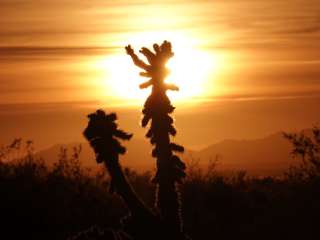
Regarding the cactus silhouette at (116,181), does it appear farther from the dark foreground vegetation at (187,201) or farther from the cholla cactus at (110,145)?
the dark foreground vegetation at (187,201)

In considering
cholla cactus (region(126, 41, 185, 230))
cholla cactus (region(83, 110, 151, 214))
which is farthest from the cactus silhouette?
cholla cactus (region(126, 41, 185, 230))

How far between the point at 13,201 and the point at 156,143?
7833mm

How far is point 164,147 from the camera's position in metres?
5.82

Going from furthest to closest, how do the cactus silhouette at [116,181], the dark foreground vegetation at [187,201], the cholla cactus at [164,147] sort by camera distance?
1. the dark foreground vegetation at [187,201]
2. the cholla cactus at [164,147]
3. the cactus silhouette at [116,181]

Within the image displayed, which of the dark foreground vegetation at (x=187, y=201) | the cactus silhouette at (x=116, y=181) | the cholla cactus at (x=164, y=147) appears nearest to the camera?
the cactus silhouette at (x=116, y=181)

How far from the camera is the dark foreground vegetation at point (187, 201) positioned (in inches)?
508

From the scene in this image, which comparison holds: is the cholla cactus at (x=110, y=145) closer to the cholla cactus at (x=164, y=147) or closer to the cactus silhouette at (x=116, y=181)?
the cactus silhouette at (x=116, y=181)

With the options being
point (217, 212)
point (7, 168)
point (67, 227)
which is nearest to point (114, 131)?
point (67, 227)

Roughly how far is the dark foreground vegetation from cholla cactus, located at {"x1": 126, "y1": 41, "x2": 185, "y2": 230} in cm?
677

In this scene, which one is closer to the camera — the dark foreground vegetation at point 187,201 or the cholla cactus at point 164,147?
the cholla cactus at point 164,147

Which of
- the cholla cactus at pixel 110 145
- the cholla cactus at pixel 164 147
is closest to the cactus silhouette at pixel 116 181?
the cholla cactus at pixel 110 145

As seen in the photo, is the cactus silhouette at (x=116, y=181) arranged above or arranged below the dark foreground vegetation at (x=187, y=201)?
below

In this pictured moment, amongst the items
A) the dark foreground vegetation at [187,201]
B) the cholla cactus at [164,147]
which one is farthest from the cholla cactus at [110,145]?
the dark foreground vegetation at [187,201]

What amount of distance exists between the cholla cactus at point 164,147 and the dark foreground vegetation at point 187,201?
6772 millimetres
